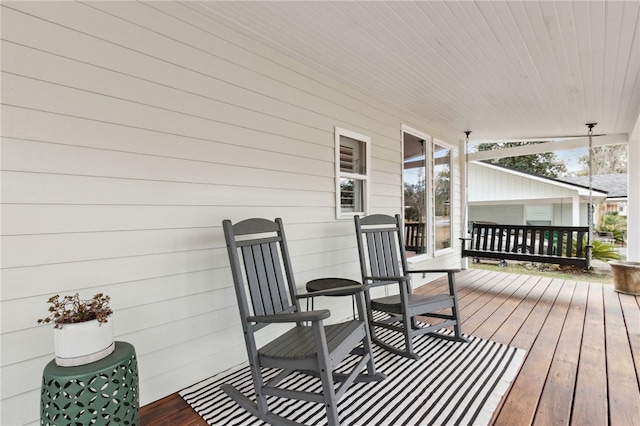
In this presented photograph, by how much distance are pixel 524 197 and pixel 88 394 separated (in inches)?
404

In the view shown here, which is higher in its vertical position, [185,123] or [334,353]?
[185,123]

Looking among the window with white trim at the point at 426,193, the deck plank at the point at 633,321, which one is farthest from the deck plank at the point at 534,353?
the window with white trim at the point at 426,193

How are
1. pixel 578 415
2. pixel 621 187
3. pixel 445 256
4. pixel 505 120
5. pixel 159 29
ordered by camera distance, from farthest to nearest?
1. pixel 621 187
2. pixel 445 256
3. pixel 505 120
4. pixel 159 29
5. pixel 578 415

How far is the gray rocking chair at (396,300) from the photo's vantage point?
2549 millimetres

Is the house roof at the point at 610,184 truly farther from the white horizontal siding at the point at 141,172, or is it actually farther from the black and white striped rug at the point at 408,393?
the white horizontal siding at the point at 141,172

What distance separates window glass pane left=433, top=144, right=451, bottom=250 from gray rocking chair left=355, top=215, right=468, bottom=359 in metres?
2.14

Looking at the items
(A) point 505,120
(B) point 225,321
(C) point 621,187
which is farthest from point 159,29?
(C) point 621,187

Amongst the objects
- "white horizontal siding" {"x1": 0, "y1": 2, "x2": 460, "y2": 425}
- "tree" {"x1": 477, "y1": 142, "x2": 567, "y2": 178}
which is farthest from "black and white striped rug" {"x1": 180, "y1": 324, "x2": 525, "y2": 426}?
"tree" {"x1": 477, "y1": 142, "x2": 567, "y2": 178}

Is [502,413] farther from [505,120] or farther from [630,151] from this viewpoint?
[630,151]

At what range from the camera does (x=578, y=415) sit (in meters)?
1.84

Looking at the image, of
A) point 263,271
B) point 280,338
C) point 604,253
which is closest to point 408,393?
point 280,338

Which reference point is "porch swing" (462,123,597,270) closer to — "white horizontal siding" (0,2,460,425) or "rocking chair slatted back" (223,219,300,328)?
"white horizontal siding" (0,2,460,425)

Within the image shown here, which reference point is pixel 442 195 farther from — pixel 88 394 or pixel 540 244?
pixel 88 394

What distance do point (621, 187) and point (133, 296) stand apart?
12.4m
